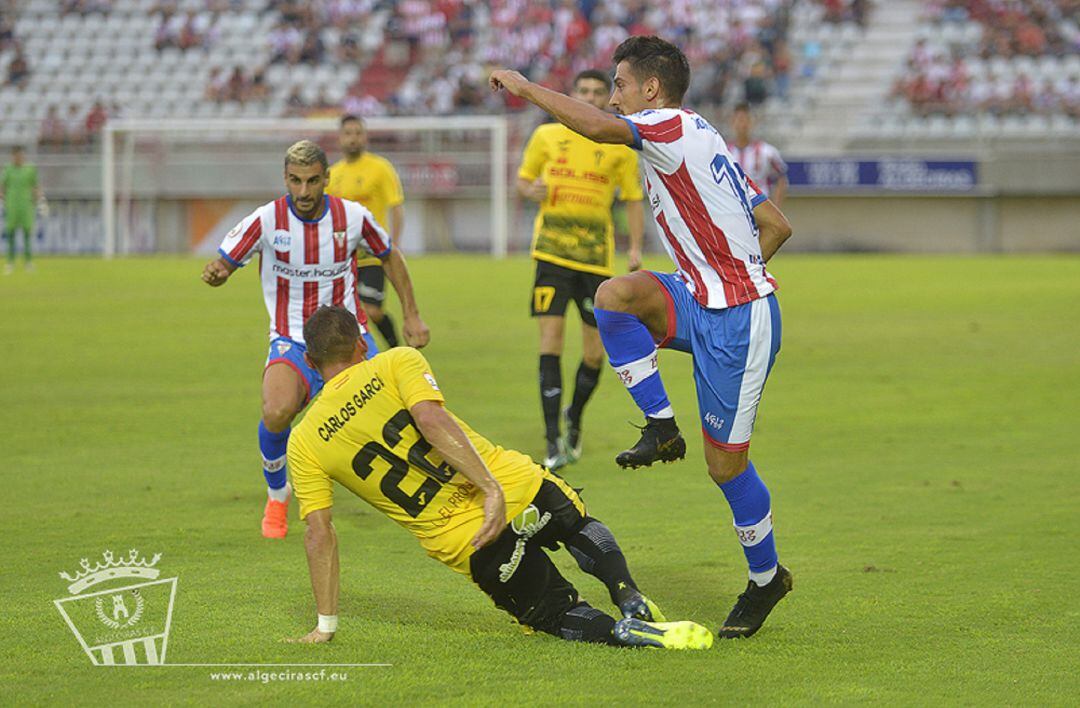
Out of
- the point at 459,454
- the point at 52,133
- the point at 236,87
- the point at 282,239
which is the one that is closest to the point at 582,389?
the point at 282,239

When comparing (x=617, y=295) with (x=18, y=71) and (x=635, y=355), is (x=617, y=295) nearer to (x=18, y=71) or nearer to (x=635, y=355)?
(x=635, y=355)

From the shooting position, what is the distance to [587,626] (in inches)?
209

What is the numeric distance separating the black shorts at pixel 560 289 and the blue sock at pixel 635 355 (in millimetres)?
3967

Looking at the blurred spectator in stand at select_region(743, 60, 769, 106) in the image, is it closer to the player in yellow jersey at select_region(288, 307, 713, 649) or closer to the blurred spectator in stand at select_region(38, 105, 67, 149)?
the blurred spectator in stand at select_region(38, 105, 67, 149)

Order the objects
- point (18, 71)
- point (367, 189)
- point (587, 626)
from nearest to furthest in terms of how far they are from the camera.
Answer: point (587, 626), point (367, 189), point (18, 71)

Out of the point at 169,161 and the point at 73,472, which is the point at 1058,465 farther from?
the point at 169,161

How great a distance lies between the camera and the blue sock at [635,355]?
564cm

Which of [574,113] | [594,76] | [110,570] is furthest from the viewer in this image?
[594,76]

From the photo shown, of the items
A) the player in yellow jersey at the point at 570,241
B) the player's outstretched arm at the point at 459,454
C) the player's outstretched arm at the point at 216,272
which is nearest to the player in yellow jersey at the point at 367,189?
the player in yellow jersey at the point at 570,241

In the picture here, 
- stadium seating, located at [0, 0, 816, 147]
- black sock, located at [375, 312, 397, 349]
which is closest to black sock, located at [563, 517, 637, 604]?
black sock, located at [375, 312, 397, 349]

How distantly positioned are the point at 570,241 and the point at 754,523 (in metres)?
4.45

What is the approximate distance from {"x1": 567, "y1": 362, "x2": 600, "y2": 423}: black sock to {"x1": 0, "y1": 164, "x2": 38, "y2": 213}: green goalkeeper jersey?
20718 mm

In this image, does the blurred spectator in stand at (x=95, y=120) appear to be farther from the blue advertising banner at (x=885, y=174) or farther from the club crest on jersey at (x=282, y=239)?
the club crest on jersey at (x=282, y=239)

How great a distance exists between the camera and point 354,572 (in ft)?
21.5
